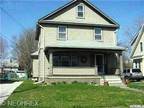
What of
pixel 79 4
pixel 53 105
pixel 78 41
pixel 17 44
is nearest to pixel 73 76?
pixel 78 41

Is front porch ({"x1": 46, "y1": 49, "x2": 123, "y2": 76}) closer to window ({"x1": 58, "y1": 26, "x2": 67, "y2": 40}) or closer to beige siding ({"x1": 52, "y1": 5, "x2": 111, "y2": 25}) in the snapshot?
window ({"x1": 58, "y1": 26, "x2": 67, "y2": 40})

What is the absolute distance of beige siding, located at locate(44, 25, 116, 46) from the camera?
34781 mm

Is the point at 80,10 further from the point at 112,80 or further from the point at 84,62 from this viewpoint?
the point at 112,80

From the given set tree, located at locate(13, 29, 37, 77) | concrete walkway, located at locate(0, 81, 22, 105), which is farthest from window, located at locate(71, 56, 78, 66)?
tree, located at locate(13, 29, 37, 77)

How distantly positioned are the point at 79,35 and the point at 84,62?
2.96 metres

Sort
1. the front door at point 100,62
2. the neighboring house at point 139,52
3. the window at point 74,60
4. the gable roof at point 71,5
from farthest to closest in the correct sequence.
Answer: the neighboring house at point 139,52 → the front door at point 100,62 → the window at point 74,60 → the gable roof at point 71,5

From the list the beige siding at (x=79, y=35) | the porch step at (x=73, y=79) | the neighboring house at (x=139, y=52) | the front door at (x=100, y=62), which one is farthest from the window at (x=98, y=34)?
the neighboring house at (x=139, y=52)

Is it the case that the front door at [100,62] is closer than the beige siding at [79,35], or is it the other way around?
the beige siding at [79,35]

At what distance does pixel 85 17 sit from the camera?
36.3m

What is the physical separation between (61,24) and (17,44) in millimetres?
45789

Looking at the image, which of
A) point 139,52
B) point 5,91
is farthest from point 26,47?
point 5,91

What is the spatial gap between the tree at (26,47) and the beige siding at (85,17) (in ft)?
122

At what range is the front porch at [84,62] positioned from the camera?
32.8 m

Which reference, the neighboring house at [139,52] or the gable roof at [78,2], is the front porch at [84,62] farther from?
the neighboring house at [139,52]
